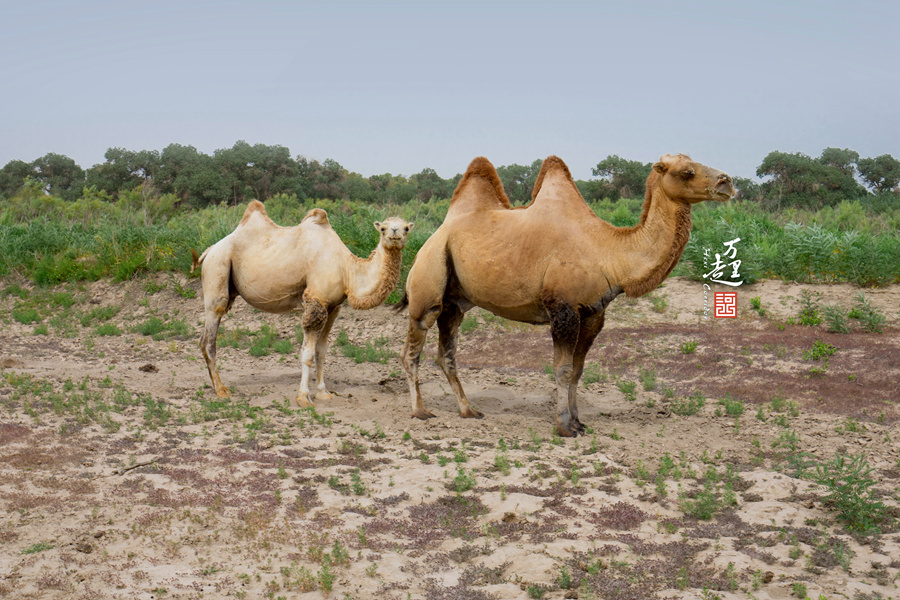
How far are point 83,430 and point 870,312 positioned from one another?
37.0 ft

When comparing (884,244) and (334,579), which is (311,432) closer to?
(334,579)

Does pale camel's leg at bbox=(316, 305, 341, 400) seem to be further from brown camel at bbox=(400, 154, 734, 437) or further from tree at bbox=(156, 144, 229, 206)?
tree at bbox=(156, 144, 229, 206)

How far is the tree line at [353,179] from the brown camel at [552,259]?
23012mm

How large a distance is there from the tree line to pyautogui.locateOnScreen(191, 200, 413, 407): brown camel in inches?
870

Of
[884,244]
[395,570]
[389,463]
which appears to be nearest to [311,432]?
[389,463]

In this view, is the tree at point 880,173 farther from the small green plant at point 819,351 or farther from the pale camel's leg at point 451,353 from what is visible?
the pale camel's leg at point 451,353

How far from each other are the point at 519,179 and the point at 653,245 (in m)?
31.8

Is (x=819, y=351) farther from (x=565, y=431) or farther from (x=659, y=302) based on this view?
(x=565, y=431)

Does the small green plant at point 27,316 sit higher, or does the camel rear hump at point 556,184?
the camel rear hump at point 556,184

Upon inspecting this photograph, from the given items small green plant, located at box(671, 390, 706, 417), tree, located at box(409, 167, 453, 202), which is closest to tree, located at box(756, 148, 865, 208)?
tree, located at box(409, 167, 453, 202)

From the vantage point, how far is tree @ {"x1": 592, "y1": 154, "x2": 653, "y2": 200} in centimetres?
3406

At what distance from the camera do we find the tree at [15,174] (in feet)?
157

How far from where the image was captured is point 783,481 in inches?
244

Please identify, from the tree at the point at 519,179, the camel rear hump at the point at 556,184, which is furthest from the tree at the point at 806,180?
the camel rear hump at the point at 556,184
